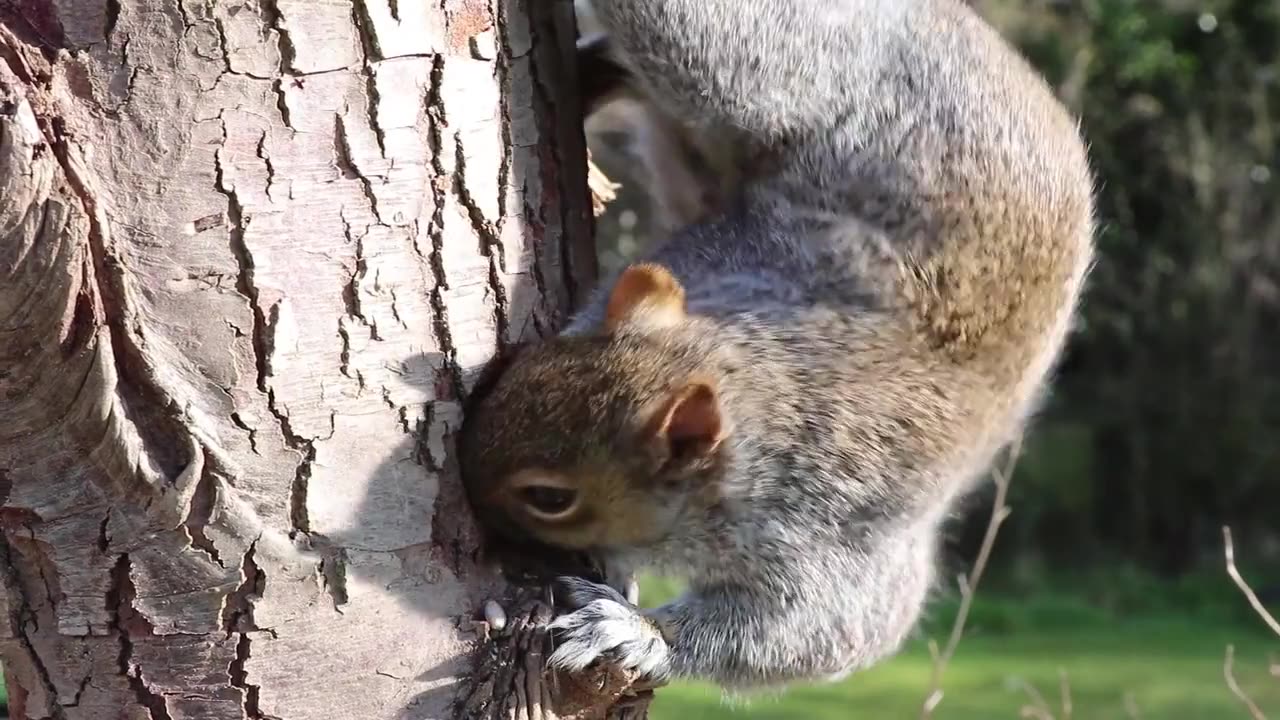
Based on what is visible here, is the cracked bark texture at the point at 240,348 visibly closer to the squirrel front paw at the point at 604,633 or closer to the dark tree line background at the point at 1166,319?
the squirrel front paw at the point at 604,633

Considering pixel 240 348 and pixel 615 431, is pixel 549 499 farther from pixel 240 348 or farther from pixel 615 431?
pixel 240 348

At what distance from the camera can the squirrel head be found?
178 centimetres

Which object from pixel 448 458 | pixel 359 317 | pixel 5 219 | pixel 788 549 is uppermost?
pixel 5 219

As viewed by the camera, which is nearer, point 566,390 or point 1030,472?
point 566,390

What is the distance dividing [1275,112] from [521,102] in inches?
350

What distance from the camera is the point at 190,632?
1.46m

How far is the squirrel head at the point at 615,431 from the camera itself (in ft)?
5.84

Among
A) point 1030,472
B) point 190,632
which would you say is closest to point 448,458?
point 190,632

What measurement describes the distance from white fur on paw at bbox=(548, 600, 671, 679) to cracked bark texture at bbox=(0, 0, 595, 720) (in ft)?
0.42

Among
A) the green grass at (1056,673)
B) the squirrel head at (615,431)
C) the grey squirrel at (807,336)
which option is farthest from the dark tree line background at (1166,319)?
the squirrel head at (615,431)

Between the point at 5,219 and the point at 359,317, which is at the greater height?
the point at 5,219

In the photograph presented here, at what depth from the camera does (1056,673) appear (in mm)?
6488

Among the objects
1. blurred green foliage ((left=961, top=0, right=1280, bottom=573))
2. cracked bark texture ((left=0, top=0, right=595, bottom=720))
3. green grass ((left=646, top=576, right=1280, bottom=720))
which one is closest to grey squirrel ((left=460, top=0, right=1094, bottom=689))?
cracked bark texture ((left=0, top=0, right=595, bottom=720))

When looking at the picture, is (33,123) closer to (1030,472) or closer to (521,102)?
(521,102)
